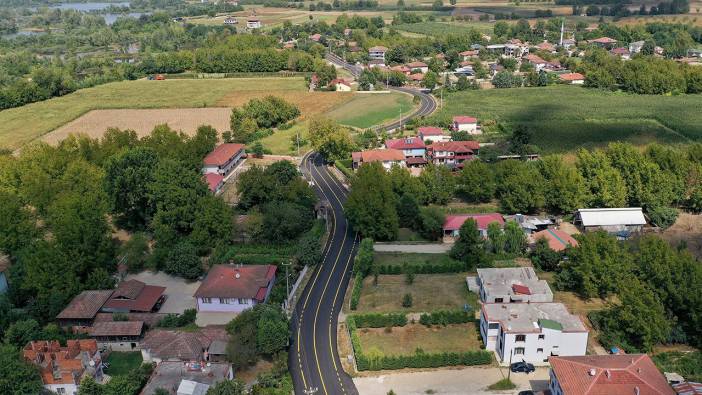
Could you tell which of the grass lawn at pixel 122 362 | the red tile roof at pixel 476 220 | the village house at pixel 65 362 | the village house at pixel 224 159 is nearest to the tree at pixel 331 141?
the village house at pixel 224 159

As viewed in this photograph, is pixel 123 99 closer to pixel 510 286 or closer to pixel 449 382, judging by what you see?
pixel 510 286

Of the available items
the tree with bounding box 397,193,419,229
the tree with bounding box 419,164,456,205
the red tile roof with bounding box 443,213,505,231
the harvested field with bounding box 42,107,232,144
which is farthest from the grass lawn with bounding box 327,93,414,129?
the red tile roof with bounding box 443,213,505,231

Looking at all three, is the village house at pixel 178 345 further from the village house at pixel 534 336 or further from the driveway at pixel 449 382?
the village house at pixel 534 336

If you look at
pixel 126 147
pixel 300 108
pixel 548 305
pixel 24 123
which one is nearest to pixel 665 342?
pixel 548 305

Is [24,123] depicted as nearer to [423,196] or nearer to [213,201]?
[213,201]

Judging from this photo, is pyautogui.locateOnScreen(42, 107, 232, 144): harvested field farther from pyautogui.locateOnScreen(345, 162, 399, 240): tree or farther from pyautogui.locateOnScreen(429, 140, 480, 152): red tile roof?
pyautogui.locateOnScreen(345, 162, 399, 240): tree

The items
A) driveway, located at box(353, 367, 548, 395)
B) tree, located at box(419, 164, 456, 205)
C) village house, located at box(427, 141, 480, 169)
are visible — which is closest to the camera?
driveway, located at box(353, 367, 548, 395)
